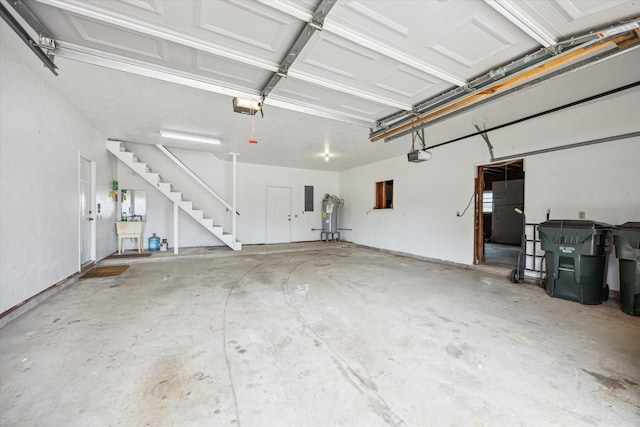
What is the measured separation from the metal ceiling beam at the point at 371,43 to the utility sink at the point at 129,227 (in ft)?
21.3

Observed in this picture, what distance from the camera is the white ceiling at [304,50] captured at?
2.02 metres

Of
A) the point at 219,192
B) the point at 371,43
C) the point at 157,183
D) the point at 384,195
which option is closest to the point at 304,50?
the point at 371,43

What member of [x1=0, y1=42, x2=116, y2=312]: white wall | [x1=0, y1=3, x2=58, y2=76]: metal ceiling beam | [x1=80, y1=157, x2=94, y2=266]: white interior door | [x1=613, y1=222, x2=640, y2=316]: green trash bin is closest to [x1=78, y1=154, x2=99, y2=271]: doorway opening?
[x1=80, y1=157, x2=94, y2=266]: white interior door

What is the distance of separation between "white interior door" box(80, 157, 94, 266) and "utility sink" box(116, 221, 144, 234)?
1115 mm

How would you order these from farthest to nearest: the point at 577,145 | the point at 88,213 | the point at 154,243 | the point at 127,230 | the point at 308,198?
the point at 308,198, the point at 154,243, the point at 127,230, the point at 88,213, the point at 577,145

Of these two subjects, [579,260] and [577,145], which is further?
[577,145]

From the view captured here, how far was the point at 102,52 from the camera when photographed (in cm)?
256

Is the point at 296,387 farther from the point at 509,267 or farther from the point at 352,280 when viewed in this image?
the point at 509,267

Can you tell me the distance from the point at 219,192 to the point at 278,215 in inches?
85.3

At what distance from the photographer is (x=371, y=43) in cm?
238

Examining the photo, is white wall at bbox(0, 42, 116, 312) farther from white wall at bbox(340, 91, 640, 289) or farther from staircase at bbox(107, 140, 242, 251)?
white wall at bbox(340, 91, 640, 289)

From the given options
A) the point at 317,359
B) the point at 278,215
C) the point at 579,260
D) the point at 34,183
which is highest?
the point at 34,183

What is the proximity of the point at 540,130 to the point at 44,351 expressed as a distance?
23.5 feet

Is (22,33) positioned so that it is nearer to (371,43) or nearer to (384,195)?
(371,43)
